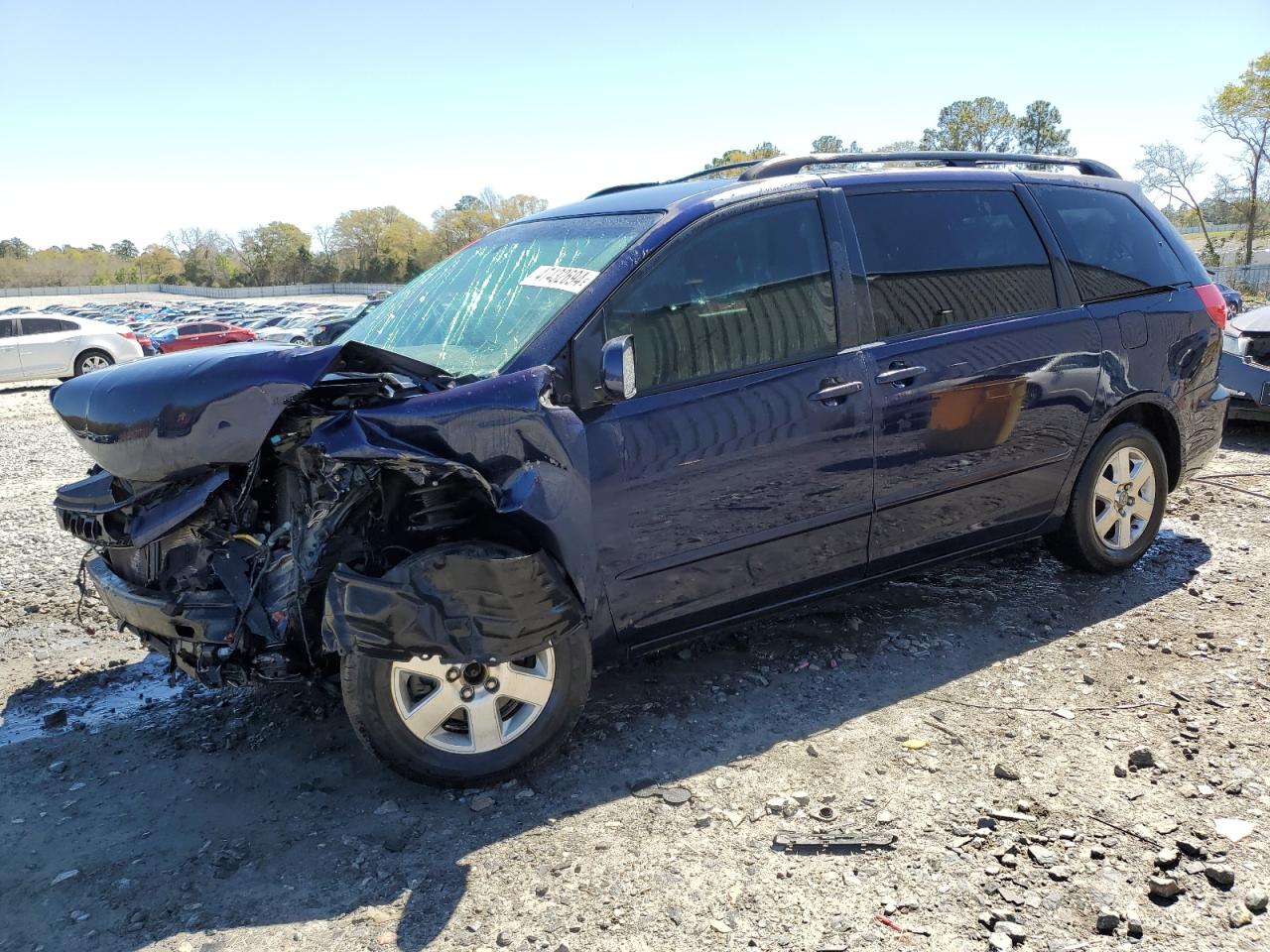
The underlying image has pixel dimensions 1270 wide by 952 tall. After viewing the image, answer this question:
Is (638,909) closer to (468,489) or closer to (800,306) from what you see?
(468,489)

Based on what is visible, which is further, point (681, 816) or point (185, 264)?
point (185, 264)

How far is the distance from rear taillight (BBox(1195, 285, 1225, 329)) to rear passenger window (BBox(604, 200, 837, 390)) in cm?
237

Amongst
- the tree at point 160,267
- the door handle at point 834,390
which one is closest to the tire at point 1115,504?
the door handle at point 834,390

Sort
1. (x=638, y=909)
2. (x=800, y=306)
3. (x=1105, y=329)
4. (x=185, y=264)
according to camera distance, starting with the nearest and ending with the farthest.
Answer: (x=638, y=909), (x=800, y=306), (x=1105, y=329), (x=185, y=264)

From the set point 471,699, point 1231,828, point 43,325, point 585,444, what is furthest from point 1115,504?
point 43,325

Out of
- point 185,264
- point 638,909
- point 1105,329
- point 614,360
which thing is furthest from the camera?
point 185,264

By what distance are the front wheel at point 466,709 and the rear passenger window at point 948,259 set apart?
1.85 meters

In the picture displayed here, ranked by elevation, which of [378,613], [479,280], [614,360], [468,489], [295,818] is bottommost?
[295,818]

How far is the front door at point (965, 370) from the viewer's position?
3.71m

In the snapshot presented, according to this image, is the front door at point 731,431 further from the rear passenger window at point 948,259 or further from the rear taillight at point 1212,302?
the rear taillight at point 1212,302

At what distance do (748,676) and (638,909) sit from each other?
1.42 m

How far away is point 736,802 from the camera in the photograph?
2.94m

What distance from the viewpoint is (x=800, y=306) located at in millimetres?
3527

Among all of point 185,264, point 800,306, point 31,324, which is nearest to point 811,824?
point 800,306
